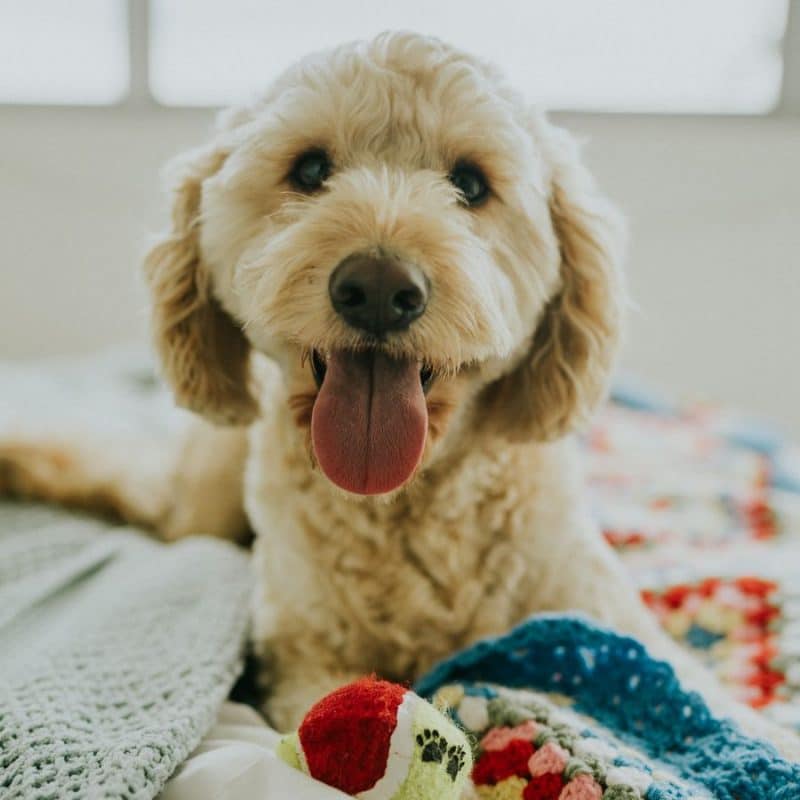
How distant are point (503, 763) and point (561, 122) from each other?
105 inches

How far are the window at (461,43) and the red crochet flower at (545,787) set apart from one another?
2720 millimetres

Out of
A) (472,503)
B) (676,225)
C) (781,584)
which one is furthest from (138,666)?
(676,225)

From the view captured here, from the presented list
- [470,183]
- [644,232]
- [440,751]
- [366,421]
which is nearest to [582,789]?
[440,751]

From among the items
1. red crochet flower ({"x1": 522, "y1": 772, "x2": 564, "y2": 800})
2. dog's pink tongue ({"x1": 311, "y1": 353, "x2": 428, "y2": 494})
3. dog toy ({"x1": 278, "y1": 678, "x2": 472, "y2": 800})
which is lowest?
red crochet flower ({"x1": 522, "y1": 772, "x2": 564, "y2": 800})

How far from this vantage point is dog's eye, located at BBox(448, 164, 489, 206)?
119 cm

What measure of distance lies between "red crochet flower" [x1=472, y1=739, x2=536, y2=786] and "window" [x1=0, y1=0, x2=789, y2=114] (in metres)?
2.67

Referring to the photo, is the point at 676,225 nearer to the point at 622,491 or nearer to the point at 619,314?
the point at 622,491

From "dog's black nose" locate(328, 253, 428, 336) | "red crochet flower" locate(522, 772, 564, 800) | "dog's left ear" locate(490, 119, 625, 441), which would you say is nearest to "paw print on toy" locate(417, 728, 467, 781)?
"red crochet flower" locate(522, 772, 564, 800)

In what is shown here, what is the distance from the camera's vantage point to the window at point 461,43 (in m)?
3.22

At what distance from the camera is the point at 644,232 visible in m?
3.18

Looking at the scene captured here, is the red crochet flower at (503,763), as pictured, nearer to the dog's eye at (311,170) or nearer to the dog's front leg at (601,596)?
the dog's front leg at (601,596)

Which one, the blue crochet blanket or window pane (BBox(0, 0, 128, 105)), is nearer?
the blue crochet blanket

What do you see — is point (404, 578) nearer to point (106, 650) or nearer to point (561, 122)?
point (106, 650)

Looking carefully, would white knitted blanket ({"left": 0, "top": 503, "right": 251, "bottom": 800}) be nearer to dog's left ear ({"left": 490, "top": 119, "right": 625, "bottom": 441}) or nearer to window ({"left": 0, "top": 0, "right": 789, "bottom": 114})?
dog's left ear ({"left": 490, "top": 119, "right": 625, "bottom": 441})
